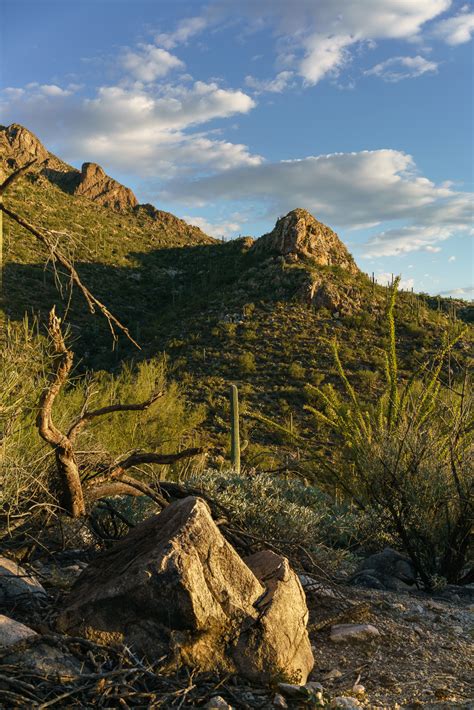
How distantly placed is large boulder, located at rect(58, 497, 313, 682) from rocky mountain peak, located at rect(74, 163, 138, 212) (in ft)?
212

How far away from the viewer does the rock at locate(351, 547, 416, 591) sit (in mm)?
6105

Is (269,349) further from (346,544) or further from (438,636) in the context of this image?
(438,636)

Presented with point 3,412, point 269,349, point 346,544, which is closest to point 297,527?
point 346,544

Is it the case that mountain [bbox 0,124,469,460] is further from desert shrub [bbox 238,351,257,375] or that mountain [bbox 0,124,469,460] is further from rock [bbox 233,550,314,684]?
rock [bbox 233,550,314,684]

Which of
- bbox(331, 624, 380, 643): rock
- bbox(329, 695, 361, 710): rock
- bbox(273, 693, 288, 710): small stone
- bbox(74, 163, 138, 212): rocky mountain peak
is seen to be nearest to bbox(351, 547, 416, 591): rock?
bbox(331, 624, 380, 643): rock

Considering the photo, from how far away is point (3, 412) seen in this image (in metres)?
4.36

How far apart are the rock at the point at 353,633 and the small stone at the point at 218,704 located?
1421 millimetres

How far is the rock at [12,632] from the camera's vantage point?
324 cm

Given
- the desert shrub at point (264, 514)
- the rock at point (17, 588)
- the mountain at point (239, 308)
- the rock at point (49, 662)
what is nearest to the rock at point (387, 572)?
the desert shrub at point (264, 514)

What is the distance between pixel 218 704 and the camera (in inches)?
120

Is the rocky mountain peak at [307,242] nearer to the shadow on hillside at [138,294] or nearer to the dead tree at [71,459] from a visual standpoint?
the shadow on hillside at [138,294]

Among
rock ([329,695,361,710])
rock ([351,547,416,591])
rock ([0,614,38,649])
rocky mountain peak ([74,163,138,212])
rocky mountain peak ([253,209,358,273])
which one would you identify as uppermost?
rocky mountain peak ([74,163,138,212])

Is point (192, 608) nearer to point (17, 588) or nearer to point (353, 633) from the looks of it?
point (17, 588)

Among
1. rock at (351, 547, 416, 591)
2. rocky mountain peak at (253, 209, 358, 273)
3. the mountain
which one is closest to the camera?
rock at (351, 547, 416, 591)
